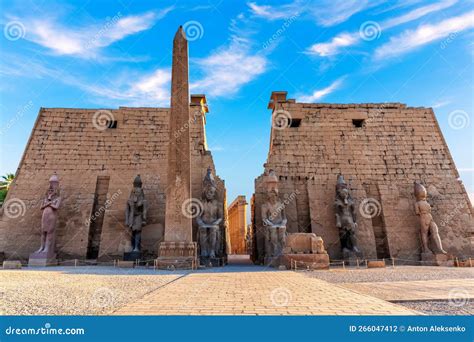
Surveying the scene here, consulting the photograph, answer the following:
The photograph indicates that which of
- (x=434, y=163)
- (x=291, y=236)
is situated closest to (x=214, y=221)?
(x=291, y=236)

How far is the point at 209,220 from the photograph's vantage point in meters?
10.5

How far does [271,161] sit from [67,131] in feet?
27.7

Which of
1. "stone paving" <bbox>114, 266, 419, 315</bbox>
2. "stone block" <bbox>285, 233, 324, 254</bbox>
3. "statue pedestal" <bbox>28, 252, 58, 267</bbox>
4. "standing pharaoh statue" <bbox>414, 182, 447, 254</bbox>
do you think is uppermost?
"standing pharaoh statue" <bbox>414, 182, 447, 254</bbox>

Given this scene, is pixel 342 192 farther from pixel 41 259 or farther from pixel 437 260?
pixel 41 259

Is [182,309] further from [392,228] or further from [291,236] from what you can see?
[392,228]

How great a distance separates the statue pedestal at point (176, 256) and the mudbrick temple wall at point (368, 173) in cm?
337

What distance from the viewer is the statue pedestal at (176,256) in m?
8.29

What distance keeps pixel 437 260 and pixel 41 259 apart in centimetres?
1245

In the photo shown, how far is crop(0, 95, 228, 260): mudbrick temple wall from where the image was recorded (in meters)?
11.3

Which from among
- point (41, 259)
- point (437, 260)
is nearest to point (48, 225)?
point (41, 259)

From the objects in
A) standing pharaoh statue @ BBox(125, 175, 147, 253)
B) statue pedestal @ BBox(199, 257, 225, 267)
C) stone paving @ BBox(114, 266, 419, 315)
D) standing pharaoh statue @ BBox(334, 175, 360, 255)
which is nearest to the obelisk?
statue pedestal @ BBox(199, 257, 225, 267)

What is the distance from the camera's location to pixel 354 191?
480 inches

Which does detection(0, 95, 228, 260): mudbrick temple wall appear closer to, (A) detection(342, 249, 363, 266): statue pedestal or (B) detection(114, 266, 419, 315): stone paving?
(A) detection(342, 249, 363, 266): statue pedestal

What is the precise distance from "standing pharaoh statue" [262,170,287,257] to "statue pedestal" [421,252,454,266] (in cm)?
489
